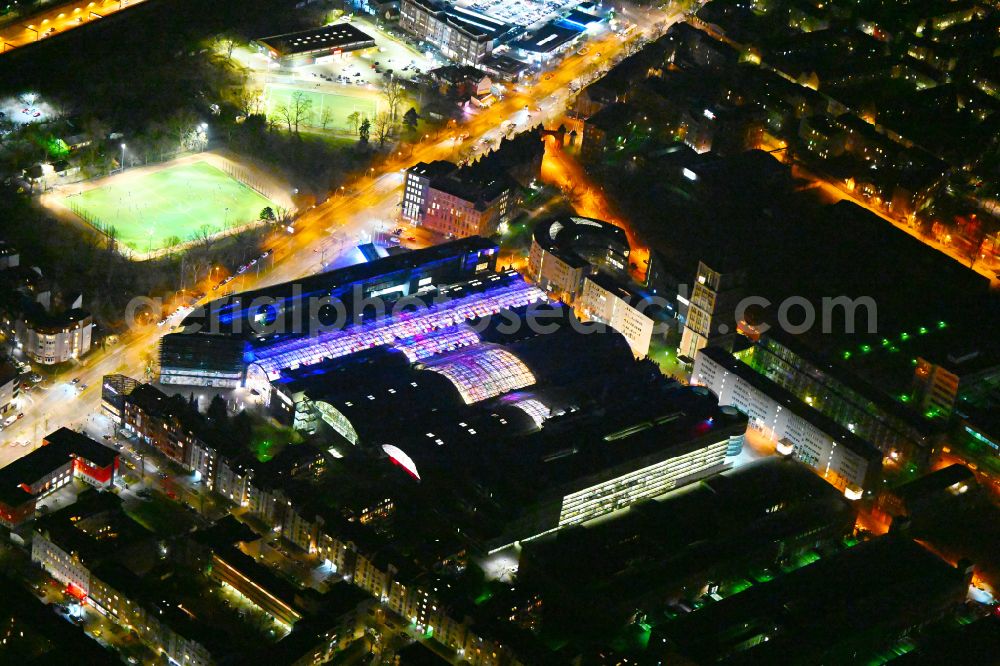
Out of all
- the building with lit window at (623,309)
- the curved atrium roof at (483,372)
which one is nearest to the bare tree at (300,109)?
the building with lit window at (623,309)

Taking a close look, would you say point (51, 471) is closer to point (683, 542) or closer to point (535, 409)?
point (535, 409)

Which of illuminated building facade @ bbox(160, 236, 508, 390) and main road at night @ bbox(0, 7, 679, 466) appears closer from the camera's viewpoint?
main road at night @ bbox(0, 7, 679, 466)

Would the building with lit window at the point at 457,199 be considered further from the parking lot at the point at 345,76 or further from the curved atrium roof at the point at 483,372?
the curved atrium roof at the point at 483,372

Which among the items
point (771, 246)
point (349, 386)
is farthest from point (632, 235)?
point (349, 386)

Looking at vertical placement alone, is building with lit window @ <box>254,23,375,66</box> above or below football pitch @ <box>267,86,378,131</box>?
above

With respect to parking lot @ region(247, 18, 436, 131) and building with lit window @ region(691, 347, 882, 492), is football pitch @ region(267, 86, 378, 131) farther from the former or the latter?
building with lit window @ region(691, 347, 882, 492)

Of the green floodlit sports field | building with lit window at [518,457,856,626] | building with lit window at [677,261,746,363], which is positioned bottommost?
the green floodlit sports field

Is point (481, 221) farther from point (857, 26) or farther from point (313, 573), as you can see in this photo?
point (857, 26)

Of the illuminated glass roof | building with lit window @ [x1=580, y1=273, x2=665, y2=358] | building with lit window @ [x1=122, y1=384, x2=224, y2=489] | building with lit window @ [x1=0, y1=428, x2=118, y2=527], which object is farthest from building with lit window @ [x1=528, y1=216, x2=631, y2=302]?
building with lit window @ [x1=0, y1=428, x2=118, y2=527]
